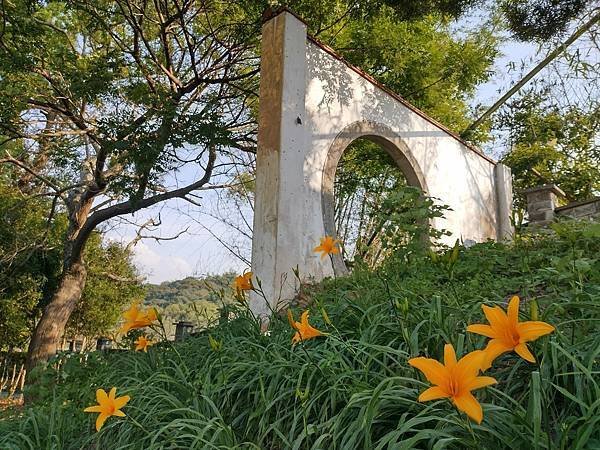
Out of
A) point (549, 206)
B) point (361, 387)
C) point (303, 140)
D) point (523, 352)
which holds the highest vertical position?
point (549, 206)

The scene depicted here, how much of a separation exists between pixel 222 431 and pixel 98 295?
12448 millimetres

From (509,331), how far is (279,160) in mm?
3136

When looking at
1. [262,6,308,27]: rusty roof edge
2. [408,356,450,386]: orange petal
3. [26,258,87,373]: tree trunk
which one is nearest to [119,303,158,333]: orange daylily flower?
[408,356,450,386]: orange petal

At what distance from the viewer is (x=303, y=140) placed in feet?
13.7

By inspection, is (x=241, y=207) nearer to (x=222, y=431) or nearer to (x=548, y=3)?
(x=548, y=3)

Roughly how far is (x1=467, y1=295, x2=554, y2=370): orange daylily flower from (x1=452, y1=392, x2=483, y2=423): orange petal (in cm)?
10

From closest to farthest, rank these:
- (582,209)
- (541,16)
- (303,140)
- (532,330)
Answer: (532,330), (303,140), (541,16), (582,209)

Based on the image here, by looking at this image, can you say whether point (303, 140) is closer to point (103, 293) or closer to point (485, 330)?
point (485, 330)

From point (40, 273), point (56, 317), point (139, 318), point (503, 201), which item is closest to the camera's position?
point (139, 318)

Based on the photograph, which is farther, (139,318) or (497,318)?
(139,318)

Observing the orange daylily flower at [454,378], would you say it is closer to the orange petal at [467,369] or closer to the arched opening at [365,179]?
the orange petal at [467,369]

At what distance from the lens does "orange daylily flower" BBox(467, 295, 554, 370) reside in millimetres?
895

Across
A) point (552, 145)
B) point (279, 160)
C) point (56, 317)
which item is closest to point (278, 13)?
point (279, 160)

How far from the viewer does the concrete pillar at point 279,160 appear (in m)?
3.76
